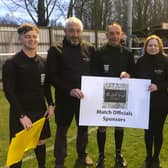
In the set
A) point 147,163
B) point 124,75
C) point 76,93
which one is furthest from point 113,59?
point 147,163

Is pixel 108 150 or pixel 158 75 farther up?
pixel 158 75

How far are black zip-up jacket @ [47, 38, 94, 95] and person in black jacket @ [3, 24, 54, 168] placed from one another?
19.3 inches

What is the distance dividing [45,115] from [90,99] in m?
0.83

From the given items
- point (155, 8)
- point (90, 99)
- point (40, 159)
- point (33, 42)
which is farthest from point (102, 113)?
point (155, 8)

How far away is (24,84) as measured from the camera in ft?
15.7

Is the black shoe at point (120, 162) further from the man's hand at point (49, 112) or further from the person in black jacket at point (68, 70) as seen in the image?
the man's hand at point (49, 112)

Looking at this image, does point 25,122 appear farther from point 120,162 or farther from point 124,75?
point 120,162

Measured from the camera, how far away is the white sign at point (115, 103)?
558 centimetres

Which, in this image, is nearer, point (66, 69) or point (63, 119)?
point (66, 69)

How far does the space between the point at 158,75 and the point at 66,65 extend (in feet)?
4.14

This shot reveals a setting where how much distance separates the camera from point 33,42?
4.73m

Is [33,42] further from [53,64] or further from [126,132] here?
[126,132]

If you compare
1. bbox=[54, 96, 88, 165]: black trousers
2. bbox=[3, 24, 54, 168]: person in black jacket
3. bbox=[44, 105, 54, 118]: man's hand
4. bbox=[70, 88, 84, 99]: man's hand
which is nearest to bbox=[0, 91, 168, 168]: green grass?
bbox=[54, 96, 88, 165]: black trousers

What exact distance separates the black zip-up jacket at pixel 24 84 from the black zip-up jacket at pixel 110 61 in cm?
103
